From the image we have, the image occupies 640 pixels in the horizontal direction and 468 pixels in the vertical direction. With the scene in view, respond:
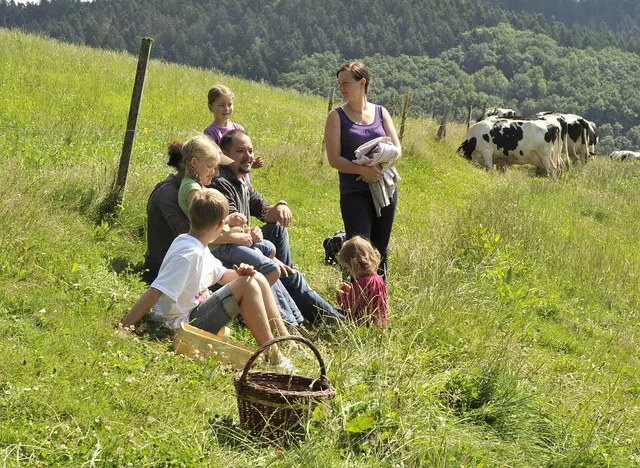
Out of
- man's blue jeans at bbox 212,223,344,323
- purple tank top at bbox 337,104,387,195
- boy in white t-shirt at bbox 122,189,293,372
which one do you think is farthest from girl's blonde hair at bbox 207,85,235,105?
boy in white t-shirt at bbox 122,189,293,372

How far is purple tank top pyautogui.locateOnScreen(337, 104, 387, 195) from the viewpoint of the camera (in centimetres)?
658

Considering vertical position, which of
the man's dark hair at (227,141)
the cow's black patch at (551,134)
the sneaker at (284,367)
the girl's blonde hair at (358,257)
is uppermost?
the cow's black patch at (551,134)

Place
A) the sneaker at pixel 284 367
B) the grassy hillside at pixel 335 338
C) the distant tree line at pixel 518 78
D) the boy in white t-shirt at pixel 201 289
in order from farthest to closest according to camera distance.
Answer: the distant tree line at pixel 518 78
the boy in white t-shirt at pixel 201 289
the sneaker at pixel 284 367
the grassy hillside at pixel 335 338

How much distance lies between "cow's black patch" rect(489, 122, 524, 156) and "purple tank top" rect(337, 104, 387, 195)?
1477 centimetres

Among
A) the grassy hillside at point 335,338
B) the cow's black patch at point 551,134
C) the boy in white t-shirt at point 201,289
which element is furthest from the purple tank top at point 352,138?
the cow's black patch at point 551,134

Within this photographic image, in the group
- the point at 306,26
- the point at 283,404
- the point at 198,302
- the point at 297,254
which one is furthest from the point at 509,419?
the point at 306,26

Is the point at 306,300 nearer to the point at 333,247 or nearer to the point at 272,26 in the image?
the point at 333,247

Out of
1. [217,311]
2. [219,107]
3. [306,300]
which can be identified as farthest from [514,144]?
[217,311]

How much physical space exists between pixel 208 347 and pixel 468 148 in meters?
17.0

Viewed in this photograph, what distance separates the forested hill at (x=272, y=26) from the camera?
91.6m

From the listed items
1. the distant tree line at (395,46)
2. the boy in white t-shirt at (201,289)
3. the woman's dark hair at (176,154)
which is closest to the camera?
the boy in white t-shirt at (201,289)

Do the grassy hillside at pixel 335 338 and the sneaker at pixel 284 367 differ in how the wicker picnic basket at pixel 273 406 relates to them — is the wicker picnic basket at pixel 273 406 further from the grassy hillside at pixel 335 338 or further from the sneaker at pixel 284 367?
the sneaker at pixel 284 367

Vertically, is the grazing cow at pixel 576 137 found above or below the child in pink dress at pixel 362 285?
above

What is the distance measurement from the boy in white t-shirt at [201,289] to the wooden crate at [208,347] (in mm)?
196
